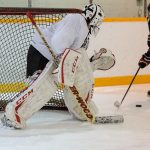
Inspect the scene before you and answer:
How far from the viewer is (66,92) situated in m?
2.60

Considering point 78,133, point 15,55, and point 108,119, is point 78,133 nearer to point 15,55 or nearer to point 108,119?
point 108,119

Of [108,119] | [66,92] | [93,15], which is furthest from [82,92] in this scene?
[93,15]

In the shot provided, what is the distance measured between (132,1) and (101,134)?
3981 millimetres

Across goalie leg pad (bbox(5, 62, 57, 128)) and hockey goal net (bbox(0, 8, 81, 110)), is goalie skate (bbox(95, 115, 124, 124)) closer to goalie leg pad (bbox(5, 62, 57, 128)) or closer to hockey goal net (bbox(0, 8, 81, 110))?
goalie leg pad (bbox(5, 62, 57, 128))

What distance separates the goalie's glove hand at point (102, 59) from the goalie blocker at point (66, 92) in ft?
0.39

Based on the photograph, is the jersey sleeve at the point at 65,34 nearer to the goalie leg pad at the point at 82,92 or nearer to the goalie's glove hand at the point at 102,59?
the goalie leg pad at the point at 82,92

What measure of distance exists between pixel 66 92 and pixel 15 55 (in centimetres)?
86

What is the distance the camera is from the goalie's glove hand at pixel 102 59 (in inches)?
110

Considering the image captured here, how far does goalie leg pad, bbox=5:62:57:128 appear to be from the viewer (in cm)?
239

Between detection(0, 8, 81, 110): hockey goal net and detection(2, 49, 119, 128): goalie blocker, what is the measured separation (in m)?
0.36

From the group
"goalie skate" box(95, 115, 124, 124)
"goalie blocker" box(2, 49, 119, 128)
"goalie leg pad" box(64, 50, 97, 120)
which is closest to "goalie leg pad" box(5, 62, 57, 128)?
"goalie blocker" box(2, 49, 119, 128)

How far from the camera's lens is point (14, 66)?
3.27 metres

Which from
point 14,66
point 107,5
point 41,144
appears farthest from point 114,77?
point 41,144

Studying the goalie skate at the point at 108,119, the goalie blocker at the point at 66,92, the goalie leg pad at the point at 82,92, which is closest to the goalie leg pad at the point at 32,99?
the goalie blocker at the point at 66,92
